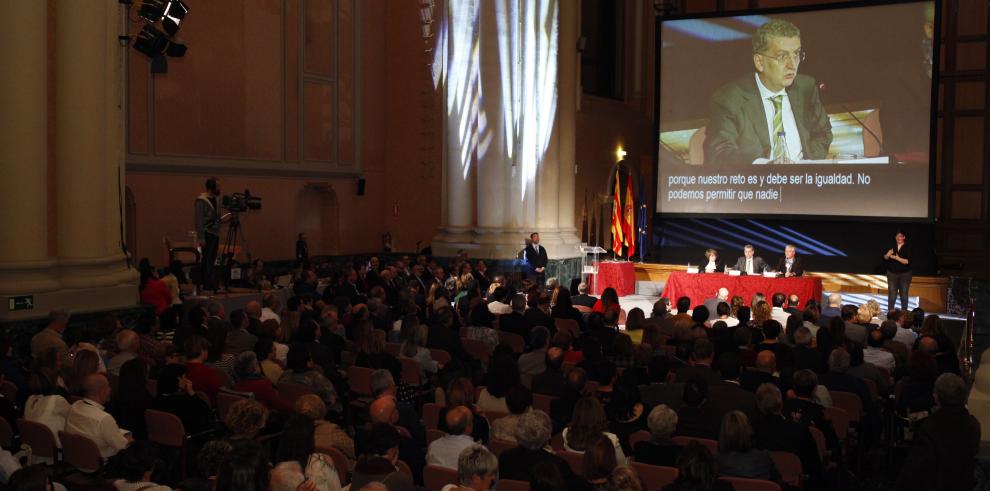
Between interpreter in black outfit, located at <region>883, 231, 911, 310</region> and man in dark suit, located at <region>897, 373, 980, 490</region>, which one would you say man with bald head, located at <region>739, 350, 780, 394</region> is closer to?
man in dark suit, located at <region>897, 373, 980, 490</region>

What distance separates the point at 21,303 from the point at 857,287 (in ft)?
44.7

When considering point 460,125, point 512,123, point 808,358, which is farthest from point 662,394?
point 460,125

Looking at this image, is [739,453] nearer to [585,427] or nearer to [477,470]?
[585,427]

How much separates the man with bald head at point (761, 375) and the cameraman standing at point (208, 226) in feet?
23.7

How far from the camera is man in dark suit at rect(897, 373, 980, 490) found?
4.84 metres

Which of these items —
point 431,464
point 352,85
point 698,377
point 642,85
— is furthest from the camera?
point 642,85

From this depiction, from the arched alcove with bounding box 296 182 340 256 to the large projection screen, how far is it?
6.54 meters

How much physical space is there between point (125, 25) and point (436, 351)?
577cm

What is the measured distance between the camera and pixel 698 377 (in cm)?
588

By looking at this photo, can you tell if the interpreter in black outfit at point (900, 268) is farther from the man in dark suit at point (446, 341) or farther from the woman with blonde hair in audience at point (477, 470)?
the woman with blonde hair in audience at point (477, 470)

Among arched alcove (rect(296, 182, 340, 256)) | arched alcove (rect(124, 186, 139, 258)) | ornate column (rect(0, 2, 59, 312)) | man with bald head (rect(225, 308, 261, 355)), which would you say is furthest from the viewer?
arched alcove (rect(296, 182, 340, 256))

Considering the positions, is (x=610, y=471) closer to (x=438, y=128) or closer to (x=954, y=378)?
(x=954, y=378)

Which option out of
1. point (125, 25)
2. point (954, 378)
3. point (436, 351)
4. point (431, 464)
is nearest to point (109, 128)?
point (125, 25)

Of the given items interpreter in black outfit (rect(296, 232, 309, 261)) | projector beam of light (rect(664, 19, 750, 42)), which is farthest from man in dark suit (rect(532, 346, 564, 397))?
projector beam of light (rect(664, 19, 750, 42))
